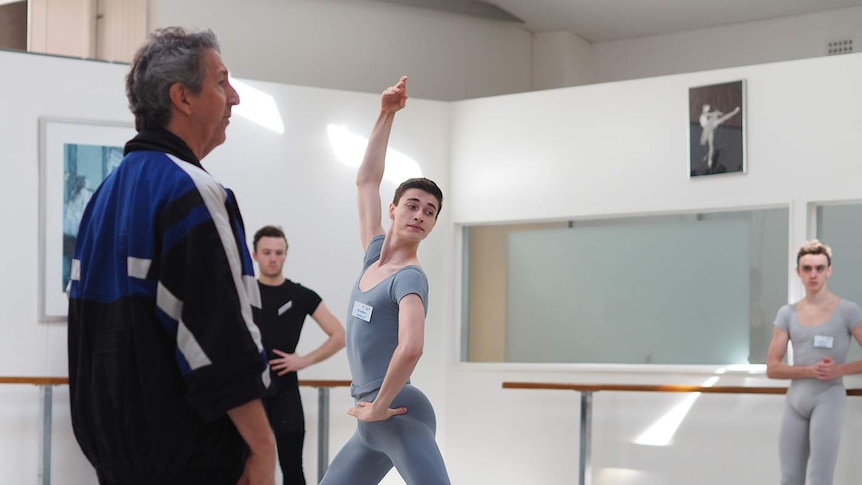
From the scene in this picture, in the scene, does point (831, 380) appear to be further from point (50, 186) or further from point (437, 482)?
point (50, 186)

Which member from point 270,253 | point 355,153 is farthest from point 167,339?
point 355,153

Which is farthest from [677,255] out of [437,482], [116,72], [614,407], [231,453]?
[231,453]

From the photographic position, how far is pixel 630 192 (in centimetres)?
782

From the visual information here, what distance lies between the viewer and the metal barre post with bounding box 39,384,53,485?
6.28 m

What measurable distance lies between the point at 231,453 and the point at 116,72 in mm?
5749

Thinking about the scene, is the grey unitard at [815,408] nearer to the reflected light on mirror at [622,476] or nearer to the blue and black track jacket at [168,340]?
the reflected light on mirror at [622,476]

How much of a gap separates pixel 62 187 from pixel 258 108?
1.47 m

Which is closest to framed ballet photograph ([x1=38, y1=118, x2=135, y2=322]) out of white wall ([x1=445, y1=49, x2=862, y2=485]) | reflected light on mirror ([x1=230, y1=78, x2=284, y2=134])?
reflected light on mirror ([x1=230, y1=78, x2=284, y2=134])

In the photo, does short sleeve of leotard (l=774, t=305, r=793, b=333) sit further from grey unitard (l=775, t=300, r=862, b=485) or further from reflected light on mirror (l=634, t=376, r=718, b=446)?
reflected light on mirror (l=634, t=376, r=718, b=446)

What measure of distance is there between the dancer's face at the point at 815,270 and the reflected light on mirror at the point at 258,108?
11.4 ft

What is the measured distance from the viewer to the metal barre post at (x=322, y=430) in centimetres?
695

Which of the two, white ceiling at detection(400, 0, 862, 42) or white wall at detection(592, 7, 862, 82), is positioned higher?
A: white ceiling at detection(400, 0, 862, 42)

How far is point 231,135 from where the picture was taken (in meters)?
7.57

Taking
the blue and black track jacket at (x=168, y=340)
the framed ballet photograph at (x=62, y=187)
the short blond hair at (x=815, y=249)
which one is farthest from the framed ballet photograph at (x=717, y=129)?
the blue and black track jacket at (x=168, y=340)
